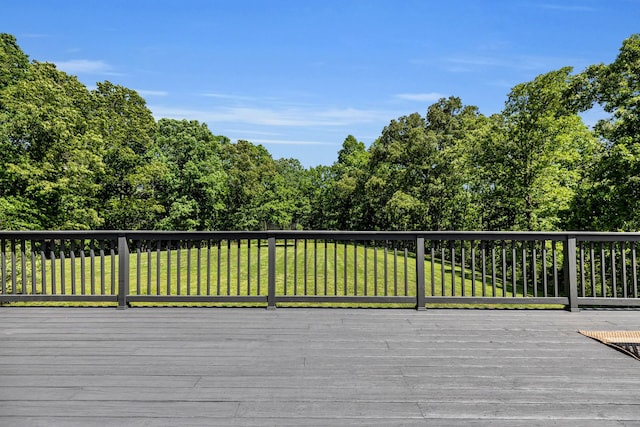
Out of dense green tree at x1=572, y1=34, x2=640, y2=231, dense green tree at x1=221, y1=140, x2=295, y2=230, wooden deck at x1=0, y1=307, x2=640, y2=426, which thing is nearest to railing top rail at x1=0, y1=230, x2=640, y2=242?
wooden deck at x1=0, y1=307, x2=640, y2=426

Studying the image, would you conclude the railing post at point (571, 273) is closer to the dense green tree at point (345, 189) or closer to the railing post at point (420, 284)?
→ the railing post at point (420, 284)

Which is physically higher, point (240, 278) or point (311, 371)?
point (311, 371)

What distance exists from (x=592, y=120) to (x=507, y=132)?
2.96 meters

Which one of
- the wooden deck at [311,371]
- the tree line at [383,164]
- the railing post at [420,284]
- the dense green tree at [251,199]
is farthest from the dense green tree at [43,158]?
the railing post at [420,284]

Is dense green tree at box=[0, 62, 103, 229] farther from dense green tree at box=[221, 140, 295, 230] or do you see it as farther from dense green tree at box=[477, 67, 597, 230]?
dense green tree at box=[477, 67, 597, 230]

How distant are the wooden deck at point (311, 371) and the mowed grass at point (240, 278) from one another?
607 mm

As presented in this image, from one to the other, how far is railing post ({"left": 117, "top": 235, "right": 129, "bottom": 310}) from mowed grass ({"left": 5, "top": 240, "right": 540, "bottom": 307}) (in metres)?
0.11

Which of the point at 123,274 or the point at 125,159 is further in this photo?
the point at 125,159

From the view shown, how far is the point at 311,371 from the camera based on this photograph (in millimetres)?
2896

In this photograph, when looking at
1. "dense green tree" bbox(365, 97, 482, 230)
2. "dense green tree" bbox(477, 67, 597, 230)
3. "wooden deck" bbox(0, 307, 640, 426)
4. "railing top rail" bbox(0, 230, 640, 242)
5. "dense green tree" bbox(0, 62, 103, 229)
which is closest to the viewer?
"wooden deck" bbox(0, 307, 640, 426)

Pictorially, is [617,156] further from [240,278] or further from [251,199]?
[251,199]

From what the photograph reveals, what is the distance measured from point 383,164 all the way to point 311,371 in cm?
2584

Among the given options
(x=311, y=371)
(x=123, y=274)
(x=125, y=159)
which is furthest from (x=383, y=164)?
(x=311, y=371)

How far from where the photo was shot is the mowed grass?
16.8ft
